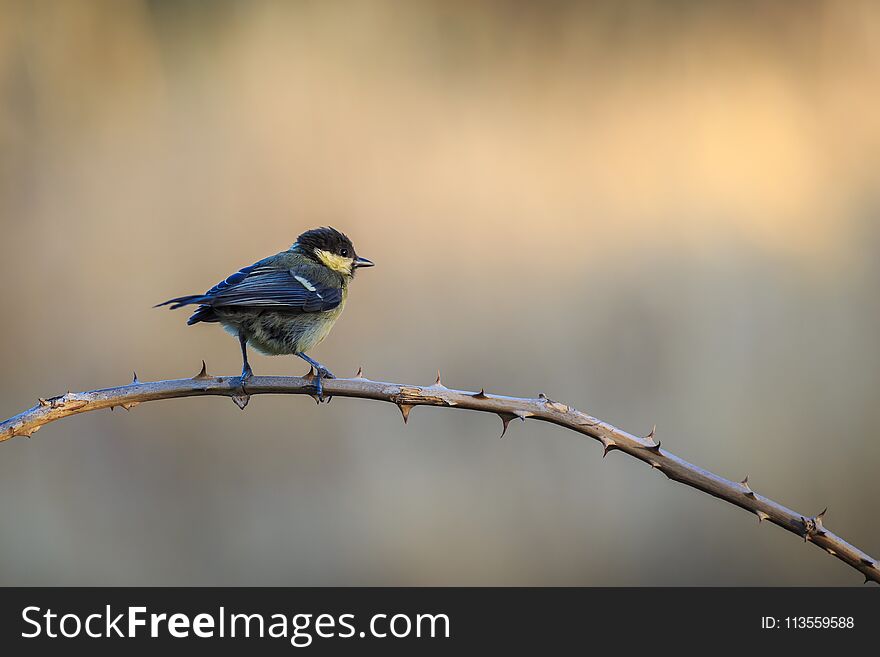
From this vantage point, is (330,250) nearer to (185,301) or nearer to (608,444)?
(185,301)

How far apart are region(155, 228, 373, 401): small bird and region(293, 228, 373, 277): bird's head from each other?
4 centimetres

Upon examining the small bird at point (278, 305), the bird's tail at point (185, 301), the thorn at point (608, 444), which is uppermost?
the small bird at point (278, 305)

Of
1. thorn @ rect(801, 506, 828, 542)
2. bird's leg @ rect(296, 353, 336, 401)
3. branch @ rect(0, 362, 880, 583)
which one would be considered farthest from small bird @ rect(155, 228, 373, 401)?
thorn @ rect(801, 506, 828, 542)

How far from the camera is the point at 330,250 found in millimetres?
2795

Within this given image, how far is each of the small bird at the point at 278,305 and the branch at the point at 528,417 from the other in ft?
1.70

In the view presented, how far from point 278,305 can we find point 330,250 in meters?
0.49

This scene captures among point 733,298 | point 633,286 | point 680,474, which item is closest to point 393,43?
point 633,286

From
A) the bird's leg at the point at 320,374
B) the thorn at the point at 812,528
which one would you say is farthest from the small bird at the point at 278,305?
the thorn at the point at 812,528

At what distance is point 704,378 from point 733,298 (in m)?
0.48

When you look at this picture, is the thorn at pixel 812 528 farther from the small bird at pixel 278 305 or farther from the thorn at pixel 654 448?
A: the small bird at pixel 278 305

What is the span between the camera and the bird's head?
2.79m

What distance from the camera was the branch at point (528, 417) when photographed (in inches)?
56.9

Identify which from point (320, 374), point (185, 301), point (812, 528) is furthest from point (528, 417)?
point (185, 301)

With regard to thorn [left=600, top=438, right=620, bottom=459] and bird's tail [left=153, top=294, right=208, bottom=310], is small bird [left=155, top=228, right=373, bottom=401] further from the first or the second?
thorn [left=600, top=438, right=620, bottom=459]
